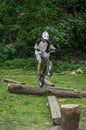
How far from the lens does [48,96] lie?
1302 cm

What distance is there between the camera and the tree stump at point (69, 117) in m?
8.44

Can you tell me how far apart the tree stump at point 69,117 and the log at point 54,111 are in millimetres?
714

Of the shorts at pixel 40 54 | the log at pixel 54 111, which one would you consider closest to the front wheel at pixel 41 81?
the shorts at pixel 40 54

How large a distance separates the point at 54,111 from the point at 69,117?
1811 mm

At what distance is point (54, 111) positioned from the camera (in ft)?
33.6

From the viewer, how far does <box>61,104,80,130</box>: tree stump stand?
844 centimetres

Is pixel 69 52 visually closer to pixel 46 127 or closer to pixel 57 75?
pixel 57 75

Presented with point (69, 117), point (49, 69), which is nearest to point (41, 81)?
point (49, 69)

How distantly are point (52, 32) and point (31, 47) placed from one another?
8.16ft

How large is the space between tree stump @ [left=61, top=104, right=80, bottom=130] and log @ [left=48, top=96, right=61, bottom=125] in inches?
28.1

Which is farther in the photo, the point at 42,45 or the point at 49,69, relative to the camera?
the point at 42,45

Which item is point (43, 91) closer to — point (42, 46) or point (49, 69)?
point (49, 69)

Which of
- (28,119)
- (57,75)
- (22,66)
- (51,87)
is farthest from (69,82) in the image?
(28,119)

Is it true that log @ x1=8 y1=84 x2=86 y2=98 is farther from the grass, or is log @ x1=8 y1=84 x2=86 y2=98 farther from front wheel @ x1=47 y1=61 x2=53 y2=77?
front wheel @ x1=47 y1=61 x2=53 y2=77
